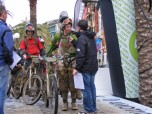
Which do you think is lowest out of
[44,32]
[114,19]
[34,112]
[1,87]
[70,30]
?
[34,112]

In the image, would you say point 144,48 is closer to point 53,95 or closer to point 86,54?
point 86,54

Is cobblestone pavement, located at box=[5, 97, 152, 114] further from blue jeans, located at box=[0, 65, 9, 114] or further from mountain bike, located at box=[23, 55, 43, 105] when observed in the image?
blue jeans, located at box=[0, 65, 9, 114]

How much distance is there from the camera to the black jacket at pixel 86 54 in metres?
5.91

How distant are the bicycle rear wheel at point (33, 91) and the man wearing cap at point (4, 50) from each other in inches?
77.4

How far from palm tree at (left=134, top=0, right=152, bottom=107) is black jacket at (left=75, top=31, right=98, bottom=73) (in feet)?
7.85

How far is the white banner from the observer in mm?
8430

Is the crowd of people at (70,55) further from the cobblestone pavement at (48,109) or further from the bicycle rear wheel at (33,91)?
the bicycle rear wheel at (33,91)

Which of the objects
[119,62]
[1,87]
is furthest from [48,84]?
[119,62]

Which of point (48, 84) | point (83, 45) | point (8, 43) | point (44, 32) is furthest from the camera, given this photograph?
point (44, 32)

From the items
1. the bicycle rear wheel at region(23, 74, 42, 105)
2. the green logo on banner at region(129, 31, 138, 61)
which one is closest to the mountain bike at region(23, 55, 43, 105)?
the bicycle rear wheel at region(23, 74, 42, 105)

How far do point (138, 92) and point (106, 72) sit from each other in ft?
4.75

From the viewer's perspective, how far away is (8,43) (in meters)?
4.87

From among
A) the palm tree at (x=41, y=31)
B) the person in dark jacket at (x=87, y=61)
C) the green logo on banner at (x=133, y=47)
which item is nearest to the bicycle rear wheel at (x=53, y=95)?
the person in dark jacket at (x=87, y=61)

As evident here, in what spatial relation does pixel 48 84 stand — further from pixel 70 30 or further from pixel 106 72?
pixel 106 72
